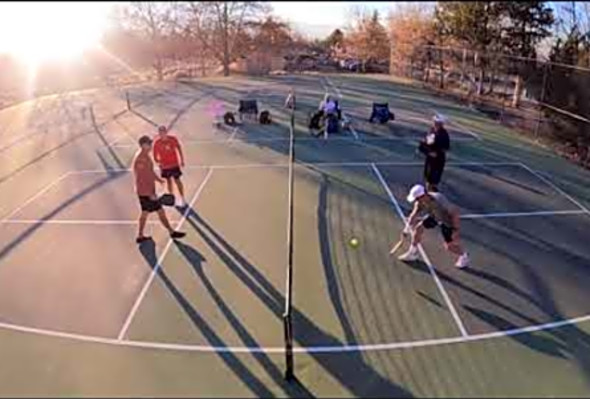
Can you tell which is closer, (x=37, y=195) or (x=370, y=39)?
(x=37, y=195)

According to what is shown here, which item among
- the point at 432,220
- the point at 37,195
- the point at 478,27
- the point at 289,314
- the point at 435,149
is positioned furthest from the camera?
the point at 478,27

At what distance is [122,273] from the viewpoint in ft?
26.6

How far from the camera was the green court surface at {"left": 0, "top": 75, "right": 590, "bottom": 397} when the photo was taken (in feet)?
19.3

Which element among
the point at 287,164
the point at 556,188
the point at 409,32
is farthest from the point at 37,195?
the point at 409,32

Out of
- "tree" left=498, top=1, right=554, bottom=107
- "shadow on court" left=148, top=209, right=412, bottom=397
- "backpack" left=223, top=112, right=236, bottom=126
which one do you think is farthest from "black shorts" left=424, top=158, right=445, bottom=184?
"tree" left=498, top=1, right=554, bottom=107

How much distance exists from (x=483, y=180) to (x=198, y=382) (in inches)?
353

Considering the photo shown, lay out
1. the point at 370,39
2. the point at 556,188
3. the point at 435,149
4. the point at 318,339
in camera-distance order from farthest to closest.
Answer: the point at 370,39 → the point at 556,188 → the point at 435,149 → the point at 318,339

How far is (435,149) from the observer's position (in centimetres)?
1024

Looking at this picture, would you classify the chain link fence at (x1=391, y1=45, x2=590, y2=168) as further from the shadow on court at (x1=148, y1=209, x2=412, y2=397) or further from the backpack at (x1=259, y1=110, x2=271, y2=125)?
the shadow on court at (x1=148, y1=209, x2=412, y2=397)

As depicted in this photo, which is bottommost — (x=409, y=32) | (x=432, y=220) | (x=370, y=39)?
(x=432, y=220)

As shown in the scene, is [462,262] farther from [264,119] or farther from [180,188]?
[264,119]

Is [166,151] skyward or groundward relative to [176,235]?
skyward

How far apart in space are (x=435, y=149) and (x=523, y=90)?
1130 centimetres

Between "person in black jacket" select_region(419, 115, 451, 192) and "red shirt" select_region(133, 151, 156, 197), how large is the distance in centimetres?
494
